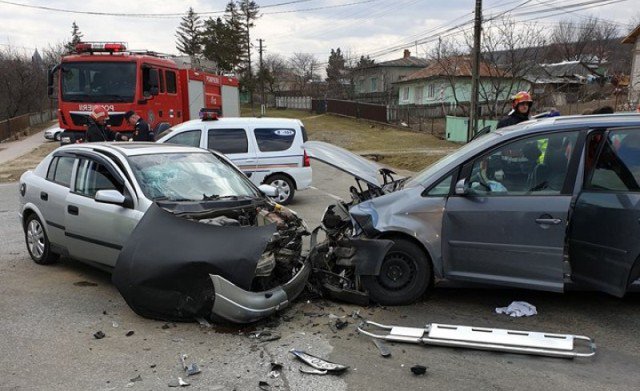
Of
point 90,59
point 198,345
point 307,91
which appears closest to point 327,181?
point 90,59

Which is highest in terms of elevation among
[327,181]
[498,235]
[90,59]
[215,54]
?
[215,54]

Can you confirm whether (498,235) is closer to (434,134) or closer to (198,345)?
(198,345)

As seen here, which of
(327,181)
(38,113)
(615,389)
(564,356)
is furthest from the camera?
(38,113)

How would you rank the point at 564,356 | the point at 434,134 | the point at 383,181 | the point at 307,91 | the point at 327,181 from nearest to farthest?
the point at 564,356, the point at 383,181, the point at 327,181, the point at 434,134, the point at 307,91

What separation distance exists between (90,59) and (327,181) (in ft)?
22.9

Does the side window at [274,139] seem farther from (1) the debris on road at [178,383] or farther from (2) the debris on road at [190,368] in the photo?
(1) the debris on road at [178,383]

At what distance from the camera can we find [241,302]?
399 centimetres

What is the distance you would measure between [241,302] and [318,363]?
795mm

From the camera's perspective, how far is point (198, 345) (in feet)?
12.9

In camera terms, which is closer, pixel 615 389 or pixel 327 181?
pixel 615 389

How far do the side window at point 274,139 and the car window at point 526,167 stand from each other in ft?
20.3

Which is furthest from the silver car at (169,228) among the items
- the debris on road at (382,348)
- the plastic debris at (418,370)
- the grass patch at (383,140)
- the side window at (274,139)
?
the grass patch at (383,140)

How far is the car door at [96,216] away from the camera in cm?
488

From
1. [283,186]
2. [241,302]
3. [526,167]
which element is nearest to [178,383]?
[241,302]
